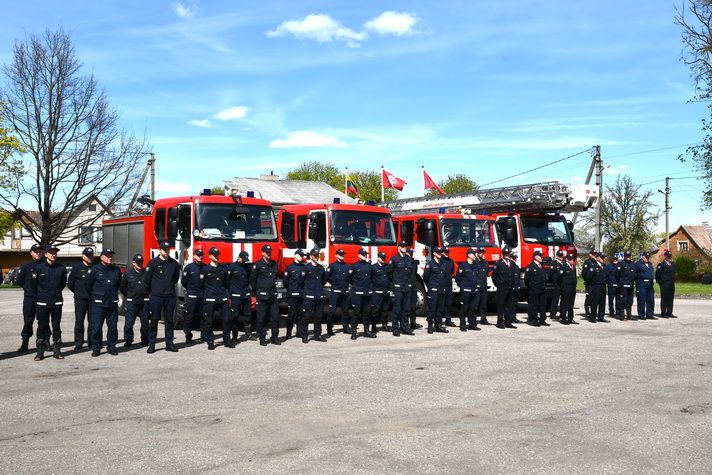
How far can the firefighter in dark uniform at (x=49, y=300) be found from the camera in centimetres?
1051

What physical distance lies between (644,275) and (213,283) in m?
10.7

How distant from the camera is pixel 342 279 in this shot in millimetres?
13172

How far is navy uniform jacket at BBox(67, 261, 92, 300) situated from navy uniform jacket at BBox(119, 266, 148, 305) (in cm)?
54

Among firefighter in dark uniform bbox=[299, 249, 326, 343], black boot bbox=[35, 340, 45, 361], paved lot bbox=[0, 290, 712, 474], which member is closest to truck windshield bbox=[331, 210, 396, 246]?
firefighter in dark uniform bbox=[299, 249, 326, 343]

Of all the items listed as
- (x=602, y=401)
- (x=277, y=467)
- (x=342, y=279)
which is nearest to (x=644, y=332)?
(x=342, y=279)

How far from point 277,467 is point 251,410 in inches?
74.1

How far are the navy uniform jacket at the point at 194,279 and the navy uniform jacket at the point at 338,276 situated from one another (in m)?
2.51

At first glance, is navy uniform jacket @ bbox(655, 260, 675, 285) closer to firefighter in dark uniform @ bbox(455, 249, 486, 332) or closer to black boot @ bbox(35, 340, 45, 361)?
firefighter in dark uniform @ bbox(455, 249, 486, 332)

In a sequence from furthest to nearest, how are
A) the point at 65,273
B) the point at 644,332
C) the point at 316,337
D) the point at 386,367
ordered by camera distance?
1. the point at 644,332
2. the point at 316,337
3. the point at 65,273
4. the point at 386,367

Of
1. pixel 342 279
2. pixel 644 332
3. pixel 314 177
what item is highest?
pixel 314 177

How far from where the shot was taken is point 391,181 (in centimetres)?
2772

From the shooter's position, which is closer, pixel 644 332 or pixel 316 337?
pixel 316 337

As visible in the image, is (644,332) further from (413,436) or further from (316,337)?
(413,436)

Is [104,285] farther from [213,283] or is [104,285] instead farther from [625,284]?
[625,284]
